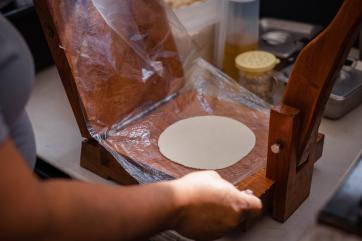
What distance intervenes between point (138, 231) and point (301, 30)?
102 cm

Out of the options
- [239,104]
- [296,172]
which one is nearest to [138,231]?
[296,172]

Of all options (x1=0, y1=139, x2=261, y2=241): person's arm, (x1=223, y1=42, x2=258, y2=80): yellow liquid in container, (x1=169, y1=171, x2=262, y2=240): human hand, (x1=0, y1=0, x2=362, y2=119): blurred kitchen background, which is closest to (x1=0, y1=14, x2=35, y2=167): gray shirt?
(x1=0, y1=139, x2=261, y2=241): person's arm

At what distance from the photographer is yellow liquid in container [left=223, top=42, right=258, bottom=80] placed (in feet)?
3.55

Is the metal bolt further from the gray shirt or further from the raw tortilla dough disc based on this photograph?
the gray shirt

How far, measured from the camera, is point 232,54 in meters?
1.09

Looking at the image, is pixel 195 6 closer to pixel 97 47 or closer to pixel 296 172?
pixel 97 47

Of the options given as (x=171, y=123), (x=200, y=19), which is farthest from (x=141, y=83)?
(x=200, y=19)

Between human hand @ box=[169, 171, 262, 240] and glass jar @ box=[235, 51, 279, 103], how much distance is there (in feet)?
1.44

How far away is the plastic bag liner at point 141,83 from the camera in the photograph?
80 centimetres

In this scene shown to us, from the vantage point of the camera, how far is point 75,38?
0.82 metres

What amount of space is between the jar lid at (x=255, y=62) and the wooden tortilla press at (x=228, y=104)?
3.7 inches

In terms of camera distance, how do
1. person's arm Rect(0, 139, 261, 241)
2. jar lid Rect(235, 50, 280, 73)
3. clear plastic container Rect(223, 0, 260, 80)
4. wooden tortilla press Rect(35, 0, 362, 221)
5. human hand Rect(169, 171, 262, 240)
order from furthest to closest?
1. clear plastic container Rect(223, 0, 260, 80)
2. jar lid Rect(235, 50, 280, 73)
3. wooden tortilla press Rect(35, 0, 362, 221)
4. human hand Rect(169, 171, 262, 240)
5. person's arm Rect(0, 139, 261, 241)

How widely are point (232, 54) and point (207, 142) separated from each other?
34 centimetres

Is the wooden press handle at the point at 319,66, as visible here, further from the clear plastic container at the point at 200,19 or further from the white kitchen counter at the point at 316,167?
the clear plastic container at the point at 200,19
